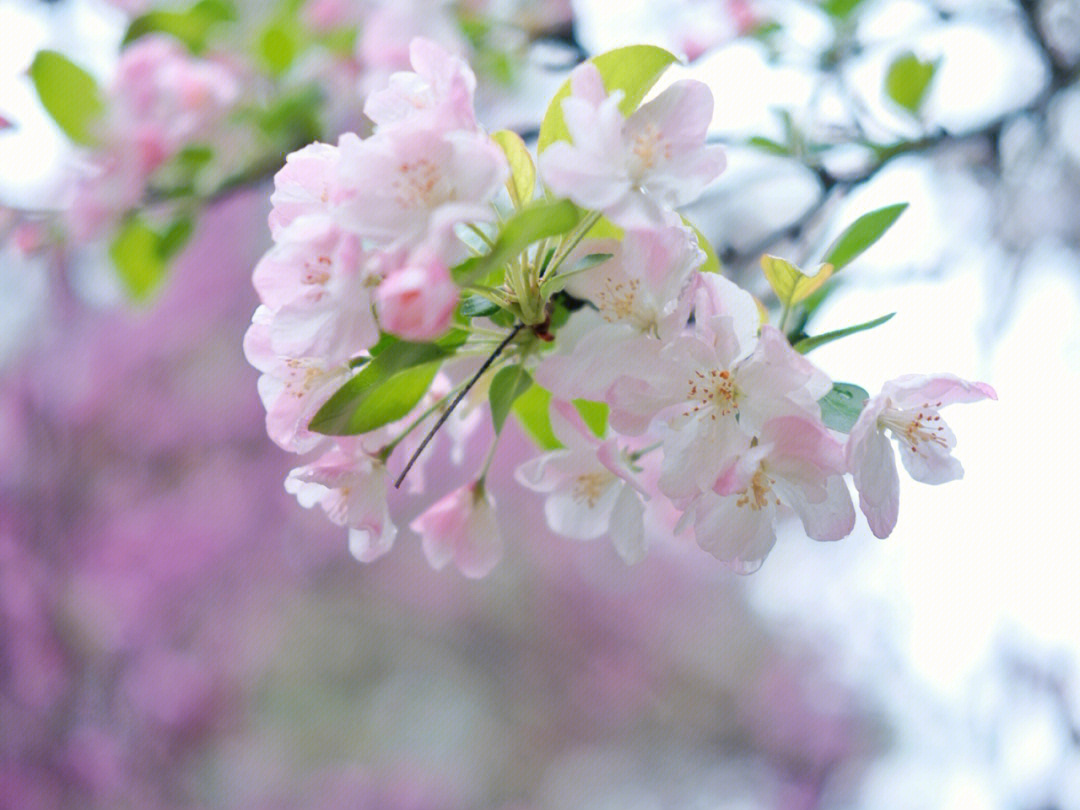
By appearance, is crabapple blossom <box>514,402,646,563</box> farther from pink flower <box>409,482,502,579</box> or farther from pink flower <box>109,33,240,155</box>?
pink flower <box>109,33,240,155</box>

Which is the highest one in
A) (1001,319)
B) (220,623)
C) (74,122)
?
(74,122)

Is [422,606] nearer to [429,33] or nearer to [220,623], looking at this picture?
[220,623]

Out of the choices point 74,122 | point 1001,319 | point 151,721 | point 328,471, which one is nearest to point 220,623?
point 151,721

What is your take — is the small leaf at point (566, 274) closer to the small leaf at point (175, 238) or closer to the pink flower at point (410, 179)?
the pink flower at point (410, 179)

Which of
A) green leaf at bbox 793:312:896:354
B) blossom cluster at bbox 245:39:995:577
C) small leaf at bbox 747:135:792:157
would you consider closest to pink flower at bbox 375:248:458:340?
blossom cluster at bbox 245:39:995:577

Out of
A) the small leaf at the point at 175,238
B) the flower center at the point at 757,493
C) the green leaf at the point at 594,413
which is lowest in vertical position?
the small leaf at the point at 175,238

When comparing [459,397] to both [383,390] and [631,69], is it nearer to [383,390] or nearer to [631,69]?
[383,390]

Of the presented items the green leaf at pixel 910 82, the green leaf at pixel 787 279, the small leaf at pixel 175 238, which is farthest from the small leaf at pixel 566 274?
the small leaf at pixel 175 238
